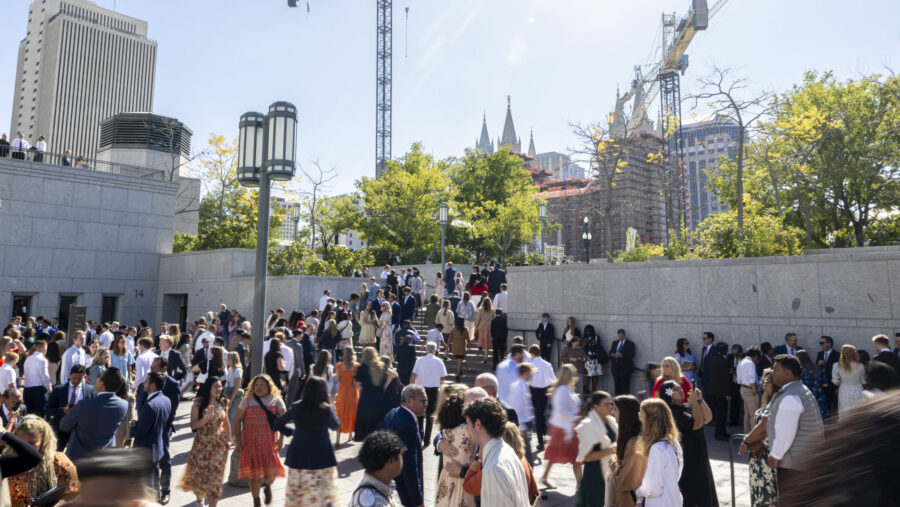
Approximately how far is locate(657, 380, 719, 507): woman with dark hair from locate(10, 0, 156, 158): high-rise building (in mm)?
121369

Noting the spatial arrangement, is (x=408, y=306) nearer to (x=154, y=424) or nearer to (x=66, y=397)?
(x=66, y=397)

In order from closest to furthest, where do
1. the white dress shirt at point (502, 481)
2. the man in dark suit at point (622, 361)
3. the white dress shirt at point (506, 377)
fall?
the white dress shirt at point (502, 481), the white dress shirt at point (506, 377), the man in dark suit at point (622, 361)

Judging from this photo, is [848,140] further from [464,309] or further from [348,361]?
[348,361]

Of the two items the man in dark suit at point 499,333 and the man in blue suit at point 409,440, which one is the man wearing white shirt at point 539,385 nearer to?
the man in blue suit at point 409,440

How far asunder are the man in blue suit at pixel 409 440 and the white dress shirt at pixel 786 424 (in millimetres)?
3462

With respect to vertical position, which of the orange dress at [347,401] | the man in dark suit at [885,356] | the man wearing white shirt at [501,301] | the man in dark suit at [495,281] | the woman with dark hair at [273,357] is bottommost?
the orange dress at [347,401]

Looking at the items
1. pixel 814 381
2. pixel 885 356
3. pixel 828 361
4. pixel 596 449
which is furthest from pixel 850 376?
pixel 596 449

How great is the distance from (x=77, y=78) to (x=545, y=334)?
125m

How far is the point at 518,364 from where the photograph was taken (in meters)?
9.11

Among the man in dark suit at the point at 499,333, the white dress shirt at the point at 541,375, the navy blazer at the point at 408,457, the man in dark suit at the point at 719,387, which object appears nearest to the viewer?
the navy blazer at the point at 408,457

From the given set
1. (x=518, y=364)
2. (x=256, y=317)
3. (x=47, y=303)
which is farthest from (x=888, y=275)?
(x=47, y=303)

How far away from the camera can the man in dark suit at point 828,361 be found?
983cm

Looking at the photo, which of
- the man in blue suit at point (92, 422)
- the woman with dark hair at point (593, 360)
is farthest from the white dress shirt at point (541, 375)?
the man in blue suit at point (92, 422)

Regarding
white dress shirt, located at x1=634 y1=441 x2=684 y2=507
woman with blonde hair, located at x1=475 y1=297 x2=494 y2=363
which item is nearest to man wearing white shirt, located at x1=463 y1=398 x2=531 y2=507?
white dress shirt, located at x1=634 y1=441 x2=684 y2=507
